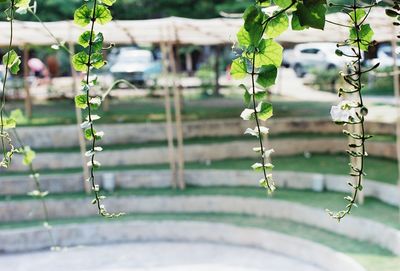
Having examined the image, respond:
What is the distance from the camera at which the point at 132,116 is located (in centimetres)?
931

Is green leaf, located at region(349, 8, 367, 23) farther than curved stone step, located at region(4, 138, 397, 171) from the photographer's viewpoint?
No

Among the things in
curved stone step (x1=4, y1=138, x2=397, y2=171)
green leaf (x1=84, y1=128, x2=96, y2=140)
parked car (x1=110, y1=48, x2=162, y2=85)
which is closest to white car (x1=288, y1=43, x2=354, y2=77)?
parked car (x1=110, y1=48, x2=162, y2=85)

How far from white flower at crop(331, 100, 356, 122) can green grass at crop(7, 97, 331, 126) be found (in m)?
8.18

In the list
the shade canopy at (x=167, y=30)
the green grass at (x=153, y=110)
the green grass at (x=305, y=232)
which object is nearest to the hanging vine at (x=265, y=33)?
the green grass at (x=305, y=232)

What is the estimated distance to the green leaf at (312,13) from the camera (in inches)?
22.4

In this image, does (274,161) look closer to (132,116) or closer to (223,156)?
(223,156)

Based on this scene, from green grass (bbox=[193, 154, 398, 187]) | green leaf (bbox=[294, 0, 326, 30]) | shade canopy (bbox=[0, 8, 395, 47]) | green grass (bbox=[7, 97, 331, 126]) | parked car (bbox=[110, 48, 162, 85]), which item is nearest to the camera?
green leaf (bbox=[294, 0, 326, 30])

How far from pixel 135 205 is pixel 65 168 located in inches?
51.2

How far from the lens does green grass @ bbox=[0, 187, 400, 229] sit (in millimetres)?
5766

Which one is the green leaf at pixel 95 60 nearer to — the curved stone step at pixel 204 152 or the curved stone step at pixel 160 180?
the curved stone step at pixel 160 180

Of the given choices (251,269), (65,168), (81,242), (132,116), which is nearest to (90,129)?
(251,269)

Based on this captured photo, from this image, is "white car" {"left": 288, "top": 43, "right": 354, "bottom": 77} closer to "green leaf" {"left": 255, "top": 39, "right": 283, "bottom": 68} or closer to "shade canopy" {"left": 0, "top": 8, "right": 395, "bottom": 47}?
"shade canopy" {"left": 0, "top": 8, "right": 395, "bottom": 47}

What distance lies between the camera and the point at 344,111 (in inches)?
24.8

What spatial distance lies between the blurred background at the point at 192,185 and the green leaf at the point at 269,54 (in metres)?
3.64
